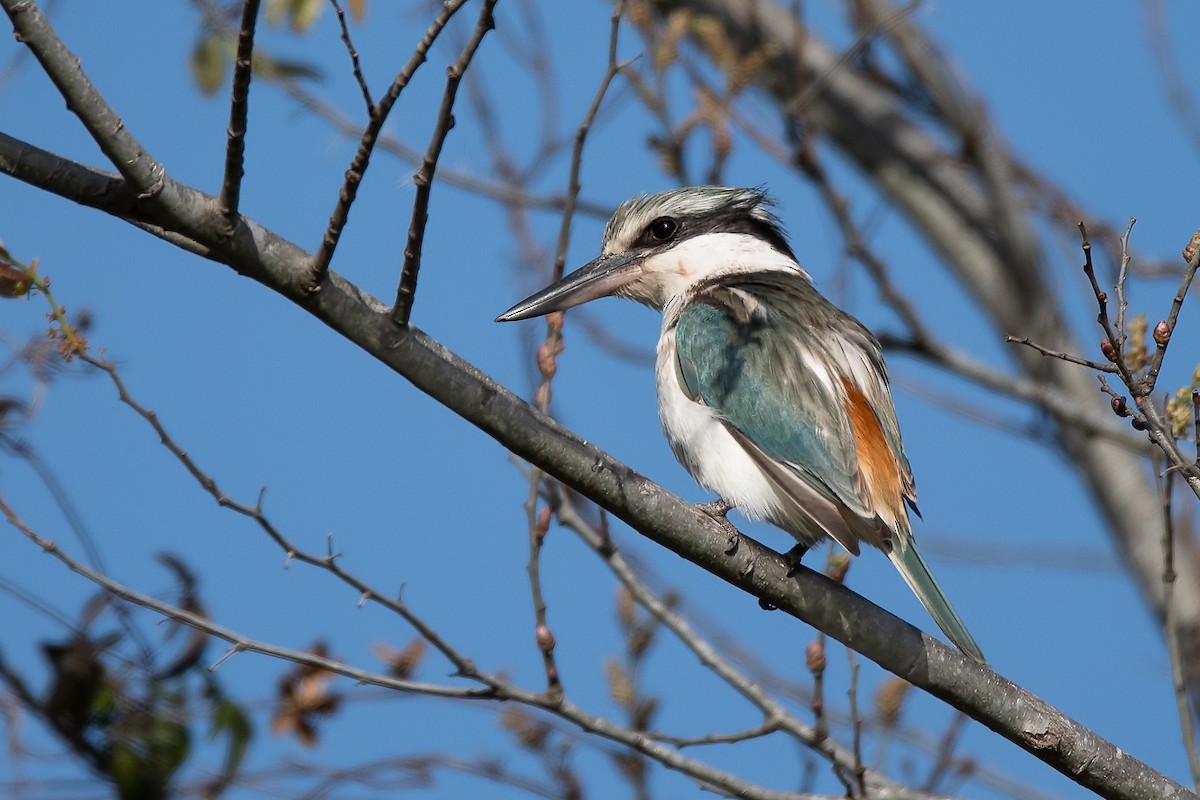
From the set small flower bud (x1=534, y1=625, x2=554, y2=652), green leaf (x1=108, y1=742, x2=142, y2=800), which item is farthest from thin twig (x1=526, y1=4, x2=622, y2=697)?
green leaf (x1=108, y1=742, x2=142, y2=800)

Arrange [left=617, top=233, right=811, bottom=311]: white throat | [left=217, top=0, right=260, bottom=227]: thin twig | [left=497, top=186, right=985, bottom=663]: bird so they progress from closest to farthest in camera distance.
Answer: [left=217, top=0, right=260, bottom=227]: thin twig, [left=497, top=186, right=985, bottom=663]: bird, [left=617, top=233, right=811, bottom=311]: white throat

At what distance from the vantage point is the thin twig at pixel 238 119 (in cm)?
186

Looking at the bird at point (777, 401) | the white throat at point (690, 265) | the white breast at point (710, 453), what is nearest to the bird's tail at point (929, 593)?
the bird at point (777, 401)

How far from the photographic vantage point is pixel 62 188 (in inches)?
78.9

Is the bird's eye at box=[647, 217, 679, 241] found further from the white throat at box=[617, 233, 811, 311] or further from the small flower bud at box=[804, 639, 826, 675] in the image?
the small flower bud at box=[804, 639, 826, 675]

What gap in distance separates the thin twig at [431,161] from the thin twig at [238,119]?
27 centimetres

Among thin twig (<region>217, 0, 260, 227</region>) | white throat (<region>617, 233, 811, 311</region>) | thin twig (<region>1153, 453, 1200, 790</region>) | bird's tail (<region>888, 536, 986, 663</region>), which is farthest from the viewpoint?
white throat (<region>617, 233, 811, 311</region>)

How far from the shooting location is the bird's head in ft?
12.4

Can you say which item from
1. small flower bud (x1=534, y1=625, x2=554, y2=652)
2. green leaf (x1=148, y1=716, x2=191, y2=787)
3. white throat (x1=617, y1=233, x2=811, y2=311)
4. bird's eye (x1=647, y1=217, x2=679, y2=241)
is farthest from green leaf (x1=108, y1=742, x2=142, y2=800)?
bird's eye (x1=647, y1=217, x2=679, y2=241)

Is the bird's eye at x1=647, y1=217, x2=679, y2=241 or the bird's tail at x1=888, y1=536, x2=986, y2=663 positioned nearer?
the bird's tail at x1=888, y1=536, x2=986, y2=663

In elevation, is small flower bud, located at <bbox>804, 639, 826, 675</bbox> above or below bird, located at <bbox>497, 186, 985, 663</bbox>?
below

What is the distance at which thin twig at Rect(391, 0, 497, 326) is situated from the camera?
1.95 m

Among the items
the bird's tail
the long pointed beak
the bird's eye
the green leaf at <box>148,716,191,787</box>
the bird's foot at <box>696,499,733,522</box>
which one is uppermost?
the bird's eye

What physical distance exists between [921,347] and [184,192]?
3869 millimetres
